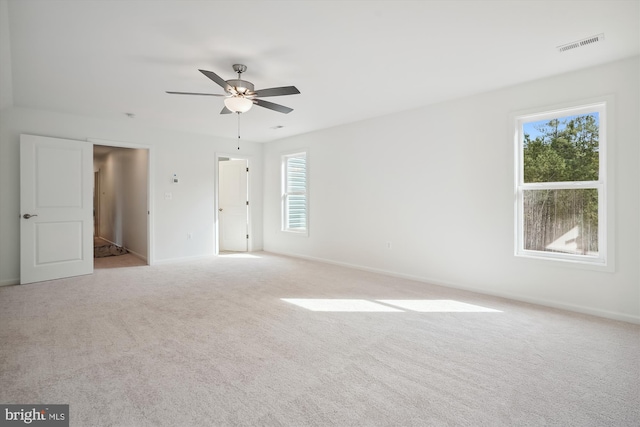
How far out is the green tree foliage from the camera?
3.49 meters

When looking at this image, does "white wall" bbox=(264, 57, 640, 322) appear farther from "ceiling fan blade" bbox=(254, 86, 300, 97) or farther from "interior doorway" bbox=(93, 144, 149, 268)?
"interior doorway" bbox=(93, 144, 149, 268)

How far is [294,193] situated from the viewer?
6973 mm

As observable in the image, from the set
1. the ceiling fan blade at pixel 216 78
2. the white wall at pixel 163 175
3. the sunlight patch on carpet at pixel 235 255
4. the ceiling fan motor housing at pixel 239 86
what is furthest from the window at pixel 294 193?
the ceiling fan blade at pixel 216 78

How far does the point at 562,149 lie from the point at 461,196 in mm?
1197

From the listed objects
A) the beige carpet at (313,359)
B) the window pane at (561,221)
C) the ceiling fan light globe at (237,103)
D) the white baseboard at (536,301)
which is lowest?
the beige carpet at (313,359)

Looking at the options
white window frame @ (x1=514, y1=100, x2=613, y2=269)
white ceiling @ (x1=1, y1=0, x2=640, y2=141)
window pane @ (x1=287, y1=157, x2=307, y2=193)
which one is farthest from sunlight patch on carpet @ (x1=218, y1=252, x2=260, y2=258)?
white window frame @ (x1=514, y1=100, x2=613, y2=269)

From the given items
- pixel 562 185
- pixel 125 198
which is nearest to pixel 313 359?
pixel 562 185

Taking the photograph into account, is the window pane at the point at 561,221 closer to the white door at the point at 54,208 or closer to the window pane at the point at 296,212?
the window pane at the point at 296,212

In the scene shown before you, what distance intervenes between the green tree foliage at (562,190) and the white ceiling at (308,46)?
0.66 meters

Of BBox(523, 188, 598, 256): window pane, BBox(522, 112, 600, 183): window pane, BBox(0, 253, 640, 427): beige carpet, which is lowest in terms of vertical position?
BBox(0, 253, 640, 427): beige carpet

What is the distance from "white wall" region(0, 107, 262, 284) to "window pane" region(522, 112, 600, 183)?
546 centimetres

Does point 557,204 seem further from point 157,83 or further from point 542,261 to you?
point 157,83

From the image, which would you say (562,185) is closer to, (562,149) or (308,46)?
(562,149)

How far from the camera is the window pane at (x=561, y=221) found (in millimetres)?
3500
